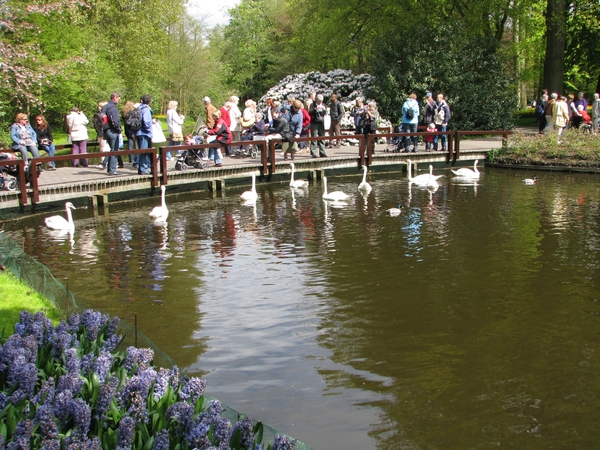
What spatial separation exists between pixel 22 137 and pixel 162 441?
51.1 ft

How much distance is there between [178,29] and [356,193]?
124ft

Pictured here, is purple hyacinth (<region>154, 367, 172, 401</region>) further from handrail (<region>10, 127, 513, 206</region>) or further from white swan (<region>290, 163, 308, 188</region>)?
white swan (<region>290, 163, 308, 188</region>)

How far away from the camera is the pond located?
6309 millimetres

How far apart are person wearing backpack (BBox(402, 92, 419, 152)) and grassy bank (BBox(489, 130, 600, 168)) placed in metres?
3.08

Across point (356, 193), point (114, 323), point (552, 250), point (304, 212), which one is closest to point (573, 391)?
point (114, 323)

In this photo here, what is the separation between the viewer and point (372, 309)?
9.00 m

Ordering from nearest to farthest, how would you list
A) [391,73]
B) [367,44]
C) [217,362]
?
1. [217,362]
2. [391,73]
3. [367,44]

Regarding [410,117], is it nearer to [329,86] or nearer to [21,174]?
[329,86]

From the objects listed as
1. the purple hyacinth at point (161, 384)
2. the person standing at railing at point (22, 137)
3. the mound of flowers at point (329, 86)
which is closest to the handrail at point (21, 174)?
the person standing at railing at point (22, 137)

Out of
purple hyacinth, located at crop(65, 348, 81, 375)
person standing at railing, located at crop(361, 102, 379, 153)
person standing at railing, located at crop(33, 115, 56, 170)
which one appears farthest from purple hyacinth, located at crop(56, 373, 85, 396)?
person standing at railing, located at crop(361, 102, 379, 153)

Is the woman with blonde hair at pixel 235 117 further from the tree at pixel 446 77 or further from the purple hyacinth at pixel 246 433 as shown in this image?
the purple hyacinth at pixel 246 433

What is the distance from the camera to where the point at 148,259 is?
11875mm

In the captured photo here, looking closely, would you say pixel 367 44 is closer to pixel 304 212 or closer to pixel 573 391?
pixel 304 212

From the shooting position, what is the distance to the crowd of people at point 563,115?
25.2 metres
